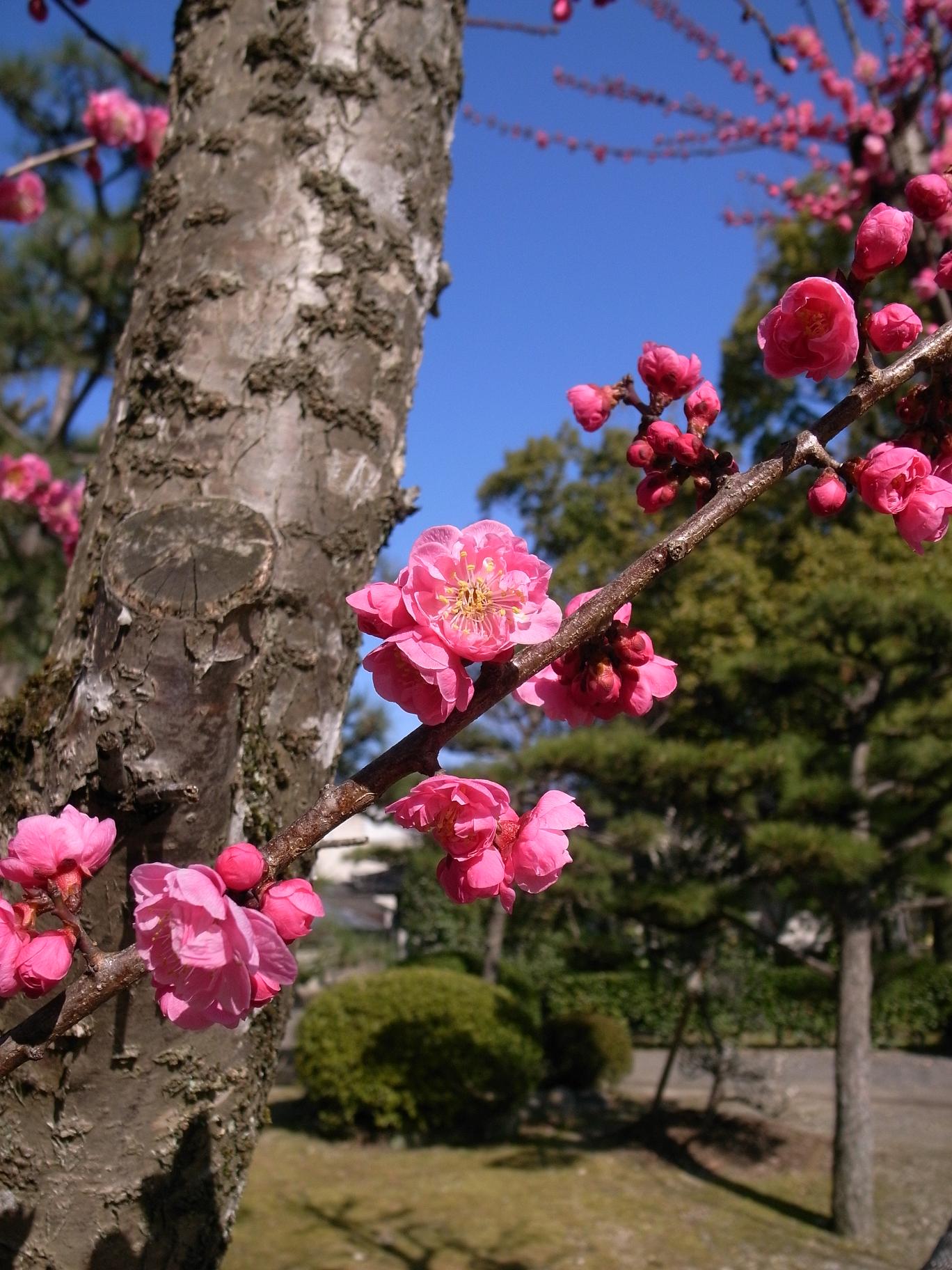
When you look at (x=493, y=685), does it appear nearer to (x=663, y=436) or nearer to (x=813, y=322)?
(x=663, y=436)

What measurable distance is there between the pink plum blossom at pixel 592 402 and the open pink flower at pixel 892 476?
31cm

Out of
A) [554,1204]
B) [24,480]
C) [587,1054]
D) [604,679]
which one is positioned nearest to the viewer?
[604,679]

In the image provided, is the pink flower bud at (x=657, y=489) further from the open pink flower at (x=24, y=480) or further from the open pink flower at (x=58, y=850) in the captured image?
the open pink flower at (x=24, y=480)

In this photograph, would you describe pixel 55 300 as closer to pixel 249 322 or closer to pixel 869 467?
pixel 249 322

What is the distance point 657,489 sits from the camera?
0.93 meters

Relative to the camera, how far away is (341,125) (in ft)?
4.62

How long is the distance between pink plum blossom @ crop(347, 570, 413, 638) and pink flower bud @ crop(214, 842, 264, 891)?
0.61ft

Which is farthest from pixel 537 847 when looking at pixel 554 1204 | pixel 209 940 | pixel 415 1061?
pixel 415 1061

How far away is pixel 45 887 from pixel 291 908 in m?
0.21

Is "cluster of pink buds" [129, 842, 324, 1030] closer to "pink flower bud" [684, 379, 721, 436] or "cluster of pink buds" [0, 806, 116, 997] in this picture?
"cluster of pink buds" [0, 806, 116, 997]

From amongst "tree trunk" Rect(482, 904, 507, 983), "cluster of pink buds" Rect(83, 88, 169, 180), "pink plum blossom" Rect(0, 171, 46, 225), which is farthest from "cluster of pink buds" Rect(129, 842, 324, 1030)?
"tree trunk" Rect(482, 904, 507, 983)

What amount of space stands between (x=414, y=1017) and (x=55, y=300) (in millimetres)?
7621

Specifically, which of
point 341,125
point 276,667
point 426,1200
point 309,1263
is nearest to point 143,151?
point 341,125

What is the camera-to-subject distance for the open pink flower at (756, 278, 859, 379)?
31.0 inches
